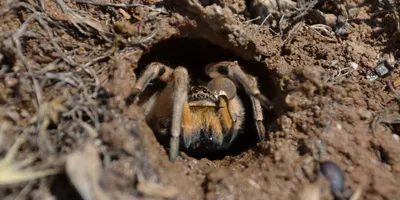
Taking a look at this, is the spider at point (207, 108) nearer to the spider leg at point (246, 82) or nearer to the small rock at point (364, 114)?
the spider leg at point (246, 82)

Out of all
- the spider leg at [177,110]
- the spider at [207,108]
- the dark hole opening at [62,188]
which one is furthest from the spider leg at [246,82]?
the dark hole opening at [62,188]

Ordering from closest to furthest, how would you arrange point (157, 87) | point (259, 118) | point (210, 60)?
point (259, 118) < point (157, 87) < point (210, 60)

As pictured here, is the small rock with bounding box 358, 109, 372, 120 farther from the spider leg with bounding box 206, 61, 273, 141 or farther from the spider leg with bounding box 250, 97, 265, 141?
Result: the spider leg with bounding box 250, 97, 265, 141

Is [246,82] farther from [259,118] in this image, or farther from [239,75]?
[259,118]

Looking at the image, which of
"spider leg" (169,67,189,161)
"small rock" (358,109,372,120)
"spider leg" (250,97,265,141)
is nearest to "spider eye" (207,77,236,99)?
"spider leg" (250,97,265,141)

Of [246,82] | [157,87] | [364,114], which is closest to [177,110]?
[246,82]

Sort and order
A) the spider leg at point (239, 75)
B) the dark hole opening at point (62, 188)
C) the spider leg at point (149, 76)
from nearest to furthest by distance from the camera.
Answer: the dark hole opening at point (62, 188) → the spider leg at point (149, 76) → the spider leg at point (239, 75)
